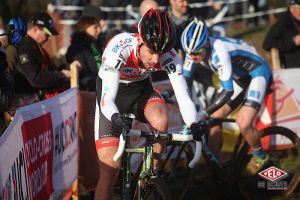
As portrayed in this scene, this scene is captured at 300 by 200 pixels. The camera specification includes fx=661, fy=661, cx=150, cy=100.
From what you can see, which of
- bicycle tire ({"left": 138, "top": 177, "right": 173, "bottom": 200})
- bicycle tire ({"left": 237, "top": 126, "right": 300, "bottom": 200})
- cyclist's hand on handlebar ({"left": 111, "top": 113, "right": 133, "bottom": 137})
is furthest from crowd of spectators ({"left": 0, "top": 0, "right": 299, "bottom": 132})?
bicycle tire ({"left": 138, "top": 177, "right": 173, "bottom": 200})

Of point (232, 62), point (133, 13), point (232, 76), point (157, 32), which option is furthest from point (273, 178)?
point (133, 13)

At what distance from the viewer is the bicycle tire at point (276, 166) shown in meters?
7.99

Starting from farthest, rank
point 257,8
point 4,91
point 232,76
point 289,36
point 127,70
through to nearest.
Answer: point 257,8, point 289,36, point 232,76, point 127,70, point 4,91

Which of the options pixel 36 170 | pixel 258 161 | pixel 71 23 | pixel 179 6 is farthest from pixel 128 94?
pixel 71 23

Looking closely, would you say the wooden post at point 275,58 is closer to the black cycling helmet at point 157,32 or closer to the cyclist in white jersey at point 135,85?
the cyclist in white jersey at point 135,85

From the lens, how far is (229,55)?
320 inches

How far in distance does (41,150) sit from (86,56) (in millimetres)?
2655

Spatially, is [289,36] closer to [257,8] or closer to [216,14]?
[216,14]

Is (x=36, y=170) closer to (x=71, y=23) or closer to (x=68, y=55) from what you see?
(x=68, y=55)

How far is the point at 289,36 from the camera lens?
33.2 ft

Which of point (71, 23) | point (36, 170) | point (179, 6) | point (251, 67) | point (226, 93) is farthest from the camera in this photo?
point (71, 23)

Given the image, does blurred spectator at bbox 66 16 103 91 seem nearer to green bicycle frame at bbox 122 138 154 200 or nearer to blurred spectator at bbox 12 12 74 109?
blurred spectator at bbox 12 12 74 109

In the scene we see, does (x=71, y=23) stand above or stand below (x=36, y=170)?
above

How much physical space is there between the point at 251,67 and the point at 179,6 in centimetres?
196
